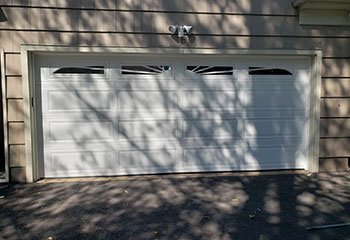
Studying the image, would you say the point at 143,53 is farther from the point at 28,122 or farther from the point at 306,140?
the point at 306,140

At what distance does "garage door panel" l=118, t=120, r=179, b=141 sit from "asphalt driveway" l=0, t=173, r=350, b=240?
25.7 inches

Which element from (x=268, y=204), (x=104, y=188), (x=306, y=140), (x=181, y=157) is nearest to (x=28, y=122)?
(x=104, y=188)

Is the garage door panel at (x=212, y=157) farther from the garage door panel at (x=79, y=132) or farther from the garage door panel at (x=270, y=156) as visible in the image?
the garage door panel at (x=79, y=132)

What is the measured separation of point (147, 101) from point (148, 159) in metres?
0.93

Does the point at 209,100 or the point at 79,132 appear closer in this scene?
the point at 79,132

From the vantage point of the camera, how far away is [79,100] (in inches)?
168

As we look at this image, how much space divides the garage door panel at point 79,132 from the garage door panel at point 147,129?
0.22 meters

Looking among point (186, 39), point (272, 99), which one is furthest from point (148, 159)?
point (272, 99)

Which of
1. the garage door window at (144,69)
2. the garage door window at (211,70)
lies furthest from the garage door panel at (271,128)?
the garage door window at (144,69)

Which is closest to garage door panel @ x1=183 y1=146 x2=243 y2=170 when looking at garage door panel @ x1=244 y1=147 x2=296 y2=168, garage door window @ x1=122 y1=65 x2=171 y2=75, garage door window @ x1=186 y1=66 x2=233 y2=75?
garage door panel @ x1=244 y1=147 x2=296 y2=168

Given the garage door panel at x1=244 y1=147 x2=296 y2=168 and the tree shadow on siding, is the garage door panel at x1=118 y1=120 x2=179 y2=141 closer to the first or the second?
the tree shadow on siding

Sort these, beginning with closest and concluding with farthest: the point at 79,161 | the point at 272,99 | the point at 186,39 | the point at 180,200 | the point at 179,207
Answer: the point at 179,207 < the point at 180,200 < the point at 186,39 < the point at 79,161 < the point at 272,99

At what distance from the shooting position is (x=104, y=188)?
12.8ft

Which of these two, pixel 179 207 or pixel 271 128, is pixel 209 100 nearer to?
pixel 271 128
